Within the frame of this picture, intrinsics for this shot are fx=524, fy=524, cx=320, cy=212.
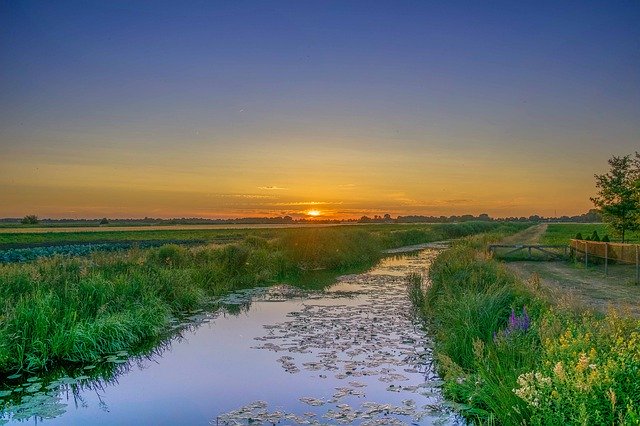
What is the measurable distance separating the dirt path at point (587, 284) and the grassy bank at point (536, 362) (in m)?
1.15

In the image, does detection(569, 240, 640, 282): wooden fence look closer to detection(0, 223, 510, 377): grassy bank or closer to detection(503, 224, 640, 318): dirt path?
detection(503, 224, 640, 318): dirt path

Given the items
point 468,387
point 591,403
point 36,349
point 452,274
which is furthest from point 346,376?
point 452,274

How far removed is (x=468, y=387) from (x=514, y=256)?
25.7 meters

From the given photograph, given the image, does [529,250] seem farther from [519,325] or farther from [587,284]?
[519,325]

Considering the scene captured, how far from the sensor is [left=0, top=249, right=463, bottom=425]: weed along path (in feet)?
27.2

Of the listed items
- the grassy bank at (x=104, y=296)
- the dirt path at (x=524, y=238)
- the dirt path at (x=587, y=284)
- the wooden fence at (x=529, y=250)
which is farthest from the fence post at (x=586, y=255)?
the dirt path at (x=524, y=238)

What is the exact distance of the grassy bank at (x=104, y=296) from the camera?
36.0 feet

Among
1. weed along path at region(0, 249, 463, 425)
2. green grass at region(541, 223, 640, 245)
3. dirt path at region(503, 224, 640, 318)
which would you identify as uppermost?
green grass at region(541, 223, 640, 245)

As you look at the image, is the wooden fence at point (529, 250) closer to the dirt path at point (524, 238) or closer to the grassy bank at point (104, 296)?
the grassy bank at point (104, 296)

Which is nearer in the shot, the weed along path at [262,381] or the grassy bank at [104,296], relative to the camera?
the weed along path at [262,381]

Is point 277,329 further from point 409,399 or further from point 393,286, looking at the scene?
point 393,286

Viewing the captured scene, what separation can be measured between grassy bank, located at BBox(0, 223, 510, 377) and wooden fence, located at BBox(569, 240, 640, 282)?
50.0ft

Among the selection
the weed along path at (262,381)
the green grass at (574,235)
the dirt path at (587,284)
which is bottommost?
the weed along path at (262,381)

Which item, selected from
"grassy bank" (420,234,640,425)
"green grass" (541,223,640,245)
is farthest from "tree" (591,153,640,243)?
"grassy bank" (420,234,640,425)
